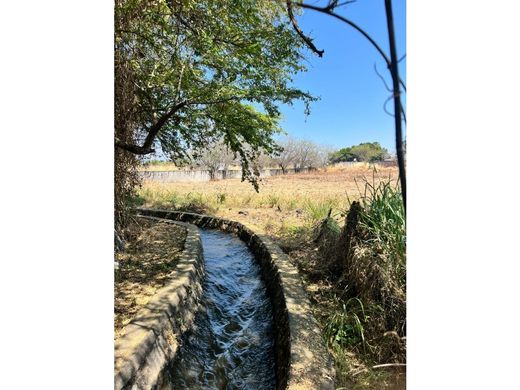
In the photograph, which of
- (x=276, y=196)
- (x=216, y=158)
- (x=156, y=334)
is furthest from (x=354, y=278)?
(x=276, y=196)

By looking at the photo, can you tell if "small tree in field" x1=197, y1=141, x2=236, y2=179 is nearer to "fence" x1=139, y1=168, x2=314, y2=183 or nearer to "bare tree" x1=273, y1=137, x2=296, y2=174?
"fence" x1=139, y1=168, x2=314, y2=183

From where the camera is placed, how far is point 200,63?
1.93 meters

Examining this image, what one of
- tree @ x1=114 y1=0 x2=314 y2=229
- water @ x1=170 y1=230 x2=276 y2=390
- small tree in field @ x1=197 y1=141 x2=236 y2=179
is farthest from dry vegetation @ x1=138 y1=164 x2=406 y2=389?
tree @ x1=114 y1=0 x2=314 y2=229

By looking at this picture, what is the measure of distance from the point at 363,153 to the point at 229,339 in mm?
1220

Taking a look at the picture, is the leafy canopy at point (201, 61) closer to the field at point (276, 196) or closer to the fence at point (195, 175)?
the field at point (276, 196)

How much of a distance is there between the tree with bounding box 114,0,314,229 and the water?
3.73 ft

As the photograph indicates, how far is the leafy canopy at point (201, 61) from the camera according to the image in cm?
176

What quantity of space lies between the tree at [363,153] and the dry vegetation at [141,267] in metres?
1.16

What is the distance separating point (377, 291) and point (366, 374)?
43 centimetres

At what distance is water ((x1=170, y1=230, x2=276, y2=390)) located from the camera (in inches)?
59.8

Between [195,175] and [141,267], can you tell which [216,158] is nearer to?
[195,175]

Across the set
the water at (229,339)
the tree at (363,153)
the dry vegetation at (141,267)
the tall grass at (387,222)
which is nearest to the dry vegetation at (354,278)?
the tall grass at (387,222)
